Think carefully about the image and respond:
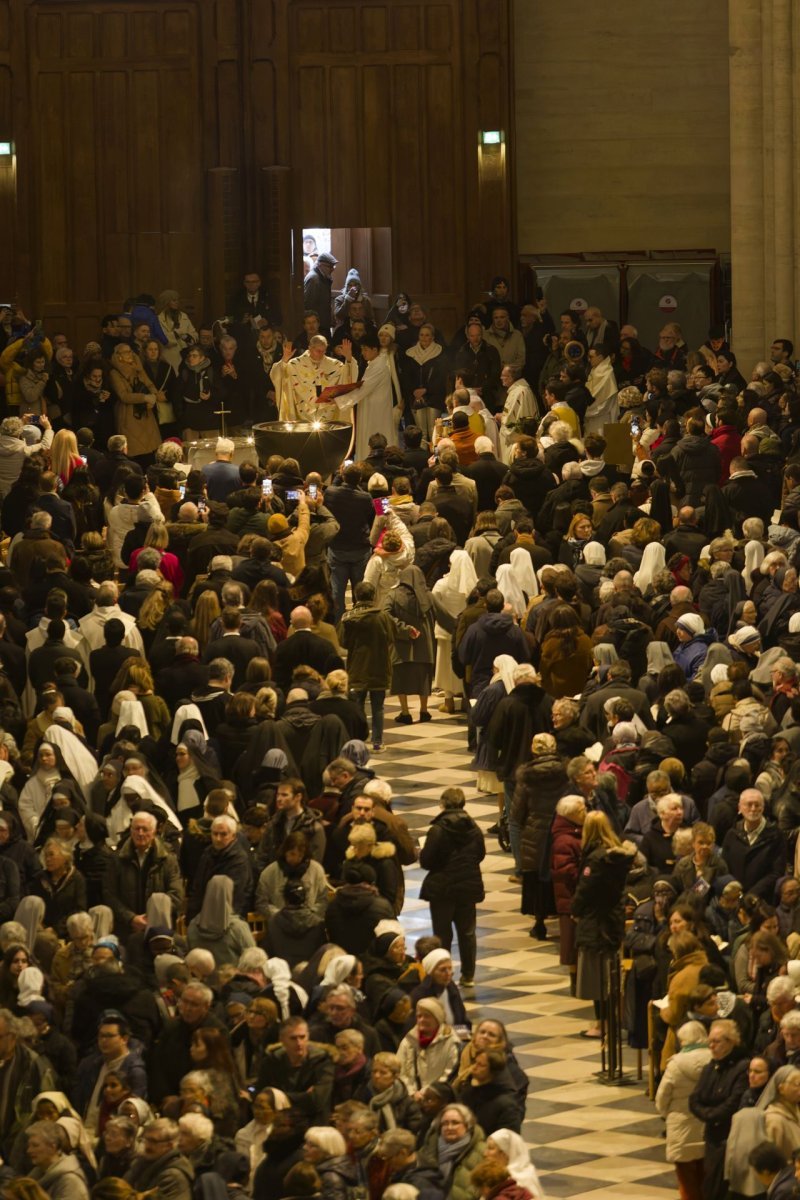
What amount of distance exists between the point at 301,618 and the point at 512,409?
850 cm

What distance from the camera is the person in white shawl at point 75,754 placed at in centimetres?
1609

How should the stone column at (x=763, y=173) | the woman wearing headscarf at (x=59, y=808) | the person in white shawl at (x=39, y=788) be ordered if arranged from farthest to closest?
the stone column at (x=763, y=173)
the person in white shawl at (x=39, y=788)
the woman wearing headscarf at (x=59, y=808)

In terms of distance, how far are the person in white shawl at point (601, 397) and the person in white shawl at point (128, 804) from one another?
1174cm

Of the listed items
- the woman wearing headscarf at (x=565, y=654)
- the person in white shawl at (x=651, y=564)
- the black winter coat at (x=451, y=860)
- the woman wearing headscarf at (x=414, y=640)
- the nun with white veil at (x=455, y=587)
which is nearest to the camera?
the black winter coat at (x=451, y=860)

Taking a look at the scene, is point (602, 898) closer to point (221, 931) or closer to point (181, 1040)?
point (221, 931)

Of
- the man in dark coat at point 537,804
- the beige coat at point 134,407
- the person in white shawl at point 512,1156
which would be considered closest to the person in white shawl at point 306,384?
the beige coat at point 134,407

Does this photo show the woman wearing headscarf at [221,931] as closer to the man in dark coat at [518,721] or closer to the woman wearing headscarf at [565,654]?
the man in dark coat at [518,721]

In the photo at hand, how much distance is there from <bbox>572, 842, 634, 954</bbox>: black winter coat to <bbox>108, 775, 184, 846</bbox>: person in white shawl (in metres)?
2.44

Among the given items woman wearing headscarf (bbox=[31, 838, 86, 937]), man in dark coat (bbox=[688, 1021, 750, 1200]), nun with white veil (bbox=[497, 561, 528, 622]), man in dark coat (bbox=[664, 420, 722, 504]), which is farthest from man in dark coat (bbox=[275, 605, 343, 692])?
man in dark coat (bbox=[688, 1021, 750, 1200])

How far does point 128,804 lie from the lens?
15430mm

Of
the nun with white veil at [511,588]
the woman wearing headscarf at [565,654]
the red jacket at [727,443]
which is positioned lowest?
the woman wearing headscarf at [565,654]

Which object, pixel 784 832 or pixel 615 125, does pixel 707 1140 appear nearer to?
pixel 784 832

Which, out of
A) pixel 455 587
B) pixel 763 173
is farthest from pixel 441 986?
pixel 763 173

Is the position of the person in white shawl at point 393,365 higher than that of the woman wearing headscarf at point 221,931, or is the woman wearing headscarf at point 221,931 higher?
the person in white shawl at point 393,365
